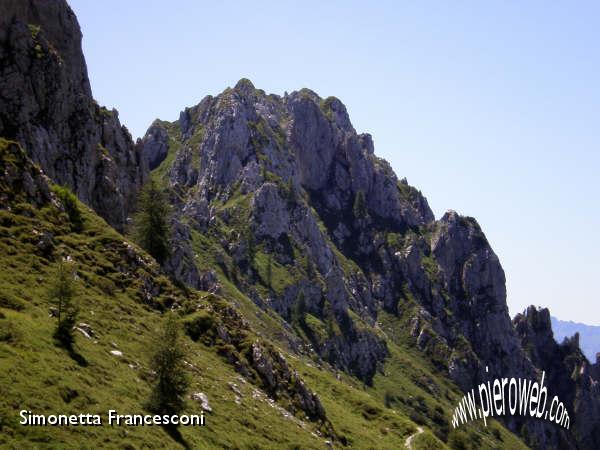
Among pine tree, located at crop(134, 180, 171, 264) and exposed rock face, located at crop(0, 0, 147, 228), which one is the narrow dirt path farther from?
exposed rock face, located at crop(0, 0, 147, 228)

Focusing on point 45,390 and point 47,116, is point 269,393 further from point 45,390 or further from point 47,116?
point 47,116

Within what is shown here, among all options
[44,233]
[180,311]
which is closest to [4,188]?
[44,233]

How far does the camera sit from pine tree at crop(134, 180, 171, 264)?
8812 centimetres

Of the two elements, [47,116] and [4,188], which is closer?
[4,188]

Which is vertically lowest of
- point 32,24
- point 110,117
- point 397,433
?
point 397,433

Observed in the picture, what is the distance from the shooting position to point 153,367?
2047 inches

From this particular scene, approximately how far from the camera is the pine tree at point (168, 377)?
49.3 metres

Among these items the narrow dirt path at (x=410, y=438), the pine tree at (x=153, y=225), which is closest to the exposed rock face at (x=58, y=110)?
the pine tree at (x=153, y=225)

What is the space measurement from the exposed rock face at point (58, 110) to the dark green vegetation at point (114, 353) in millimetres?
28743

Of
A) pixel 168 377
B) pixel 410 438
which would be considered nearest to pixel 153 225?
pixel 168 377

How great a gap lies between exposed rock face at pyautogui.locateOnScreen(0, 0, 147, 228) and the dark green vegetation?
94.3ft

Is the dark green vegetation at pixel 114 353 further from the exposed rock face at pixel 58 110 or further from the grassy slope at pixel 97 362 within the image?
the exposed rock face at pixel 58 110

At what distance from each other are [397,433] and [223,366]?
142 ft

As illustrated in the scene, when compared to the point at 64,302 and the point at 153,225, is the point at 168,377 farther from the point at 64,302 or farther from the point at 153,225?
the point at 153,225
